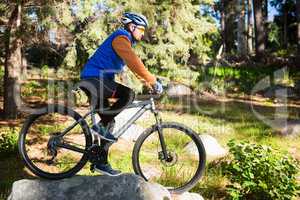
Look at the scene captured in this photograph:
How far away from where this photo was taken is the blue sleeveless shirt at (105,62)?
543cm

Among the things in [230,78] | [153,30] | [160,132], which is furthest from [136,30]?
[230,78]

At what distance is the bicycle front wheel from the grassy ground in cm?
66

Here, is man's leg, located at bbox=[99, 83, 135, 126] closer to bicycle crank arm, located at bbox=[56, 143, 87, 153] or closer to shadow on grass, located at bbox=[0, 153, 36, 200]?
Answer: bicycle crank arm, located at bbox=[56, 143, 87, 153]

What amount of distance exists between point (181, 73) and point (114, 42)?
20.5 feet

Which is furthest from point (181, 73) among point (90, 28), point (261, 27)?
point (261, 27)

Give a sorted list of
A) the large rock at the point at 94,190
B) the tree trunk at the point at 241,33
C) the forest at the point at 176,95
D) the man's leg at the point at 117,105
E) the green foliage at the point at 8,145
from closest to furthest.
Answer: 1. the large rock at the point at 94,190
2. the man's leg at the point at 117,105
3. the forest at the point at 176,95
4. the green foliage at the point at 8,145
5. the tree trunk at the point at 241,33

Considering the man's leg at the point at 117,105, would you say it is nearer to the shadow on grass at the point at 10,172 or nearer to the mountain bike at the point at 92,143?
the mountain bike at the point at 92,143

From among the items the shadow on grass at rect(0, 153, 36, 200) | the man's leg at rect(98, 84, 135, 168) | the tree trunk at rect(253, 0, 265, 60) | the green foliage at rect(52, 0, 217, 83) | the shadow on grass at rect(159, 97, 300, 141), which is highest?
the tree trunk at rect(253, 0, 265, 60)

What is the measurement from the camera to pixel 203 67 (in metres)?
19.9

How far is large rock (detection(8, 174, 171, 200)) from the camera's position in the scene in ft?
16.9

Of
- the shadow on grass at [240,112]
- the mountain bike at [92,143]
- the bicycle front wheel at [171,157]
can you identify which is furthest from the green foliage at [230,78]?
the mountain bike at [92,143]

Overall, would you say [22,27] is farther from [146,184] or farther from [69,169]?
[146,184]

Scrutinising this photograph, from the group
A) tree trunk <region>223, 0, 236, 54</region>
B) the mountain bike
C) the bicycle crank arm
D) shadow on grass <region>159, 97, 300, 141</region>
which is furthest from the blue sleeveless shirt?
tree trunk <region>223, 0, 236, 54</region>

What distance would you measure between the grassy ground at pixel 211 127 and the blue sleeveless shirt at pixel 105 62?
2.45 m
